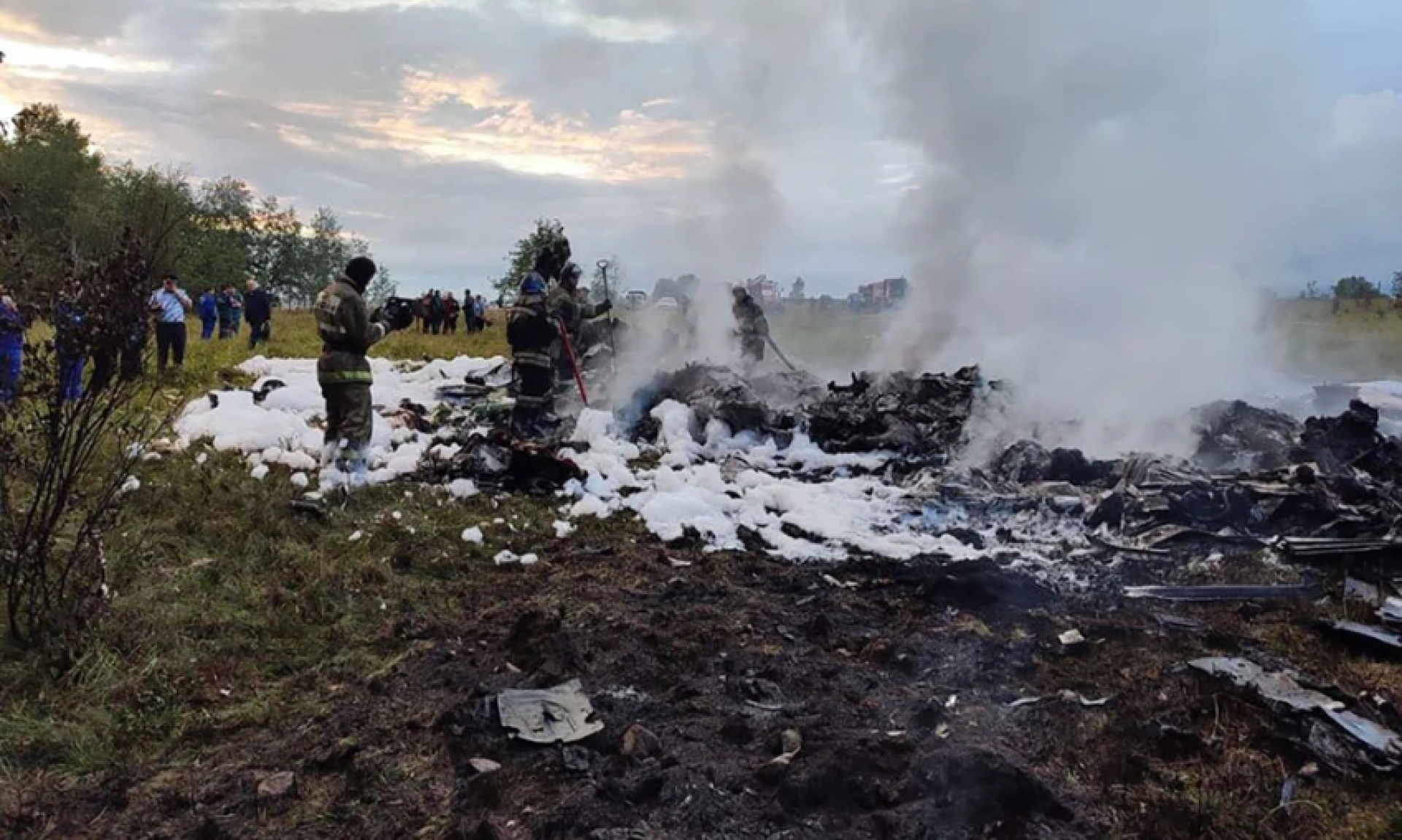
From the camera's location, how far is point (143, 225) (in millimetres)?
4133

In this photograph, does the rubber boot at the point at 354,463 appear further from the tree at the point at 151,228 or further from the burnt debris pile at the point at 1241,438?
the burnt debris pile at the point at 1241,438

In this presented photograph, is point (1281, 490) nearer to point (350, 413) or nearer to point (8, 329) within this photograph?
point (350, 413)

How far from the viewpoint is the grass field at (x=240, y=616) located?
3.63 metres

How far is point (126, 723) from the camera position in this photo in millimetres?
3756

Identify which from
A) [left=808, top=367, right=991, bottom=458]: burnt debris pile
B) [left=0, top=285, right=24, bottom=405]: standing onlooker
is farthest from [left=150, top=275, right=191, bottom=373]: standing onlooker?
[left=808, top=367, right=991, bottom=458]: burnt debris pile

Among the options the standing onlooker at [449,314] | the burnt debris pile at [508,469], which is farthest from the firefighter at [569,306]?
the standing onlooker at [449,314]

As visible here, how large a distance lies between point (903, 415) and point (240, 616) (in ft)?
26.7

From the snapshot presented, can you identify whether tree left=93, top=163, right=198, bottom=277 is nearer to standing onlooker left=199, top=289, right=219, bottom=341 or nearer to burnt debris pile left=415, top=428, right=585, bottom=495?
burnt debris pile left=415, top=428, right=585, bottom=495

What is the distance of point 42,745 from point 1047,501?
736 centimetres

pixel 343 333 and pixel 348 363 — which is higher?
pixel 343 333

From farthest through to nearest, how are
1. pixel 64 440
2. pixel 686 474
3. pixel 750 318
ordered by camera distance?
1. pixel 750 318
2. pixel 686 474
3. pixel 64 440

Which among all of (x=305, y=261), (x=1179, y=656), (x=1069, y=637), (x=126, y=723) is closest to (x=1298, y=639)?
(x=1179, y=656)

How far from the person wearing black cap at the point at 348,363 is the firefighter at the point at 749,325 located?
26.2ft

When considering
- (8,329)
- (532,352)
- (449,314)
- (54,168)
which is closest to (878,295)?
(449,314)
